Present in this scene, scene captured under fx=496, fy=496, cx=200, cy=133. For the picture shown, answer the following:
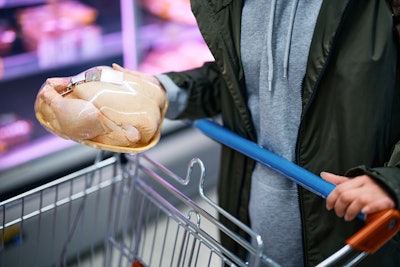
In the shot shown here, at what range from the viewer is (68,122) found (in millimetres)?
1007

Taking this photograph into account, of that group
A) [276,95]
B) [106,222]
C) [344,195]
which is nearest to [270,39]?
[276,95]

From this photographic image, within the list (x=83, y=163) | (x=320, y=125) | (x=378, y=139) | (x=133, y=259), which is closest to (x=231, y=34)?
(x=320, y=125)

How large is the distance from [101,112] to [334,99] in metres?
0.49

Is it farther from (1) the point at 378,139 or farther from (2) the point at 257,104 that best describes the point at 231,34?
(1) the point at 378,139

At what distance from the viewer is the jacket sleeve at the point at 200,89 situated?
128cm

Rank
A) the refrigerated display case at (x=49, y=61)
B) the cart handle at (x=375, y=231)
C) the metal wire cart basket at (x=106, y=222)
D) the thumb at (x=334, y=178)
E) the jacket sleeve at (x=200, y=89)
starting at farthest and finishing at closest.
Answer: the refrigerated display case at (x=49, y=61) → the jacket sleeve at (x=200, y=89) → the metal wire cart basket at (x=106, y=222) → the thumb at (x=334, y=178) → the cart handle at (x=375, y=231)

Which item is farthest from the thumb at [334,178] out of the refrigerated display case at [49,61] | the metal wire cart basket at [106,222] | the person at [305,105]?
the refrigerated display case at [49,61]

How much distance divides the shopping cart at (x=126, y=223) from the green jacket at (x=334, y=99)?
3.5 inches

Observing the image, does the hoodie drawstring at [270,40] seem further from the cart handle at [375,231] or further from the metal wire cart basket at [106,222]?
the cart handle at [375,231]

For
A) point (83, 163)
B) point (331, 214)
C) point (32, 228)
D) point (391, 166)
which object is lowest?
point (32, 228)

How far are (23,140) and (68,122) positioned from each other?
1052 millimetres

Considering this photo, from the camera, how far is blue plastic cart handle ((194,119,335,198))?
104 centimetres

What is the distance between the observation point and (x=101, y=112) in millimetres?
1014

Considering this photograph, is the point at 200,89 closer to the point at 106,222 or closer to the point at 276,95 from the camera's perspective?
the point at 276,95
